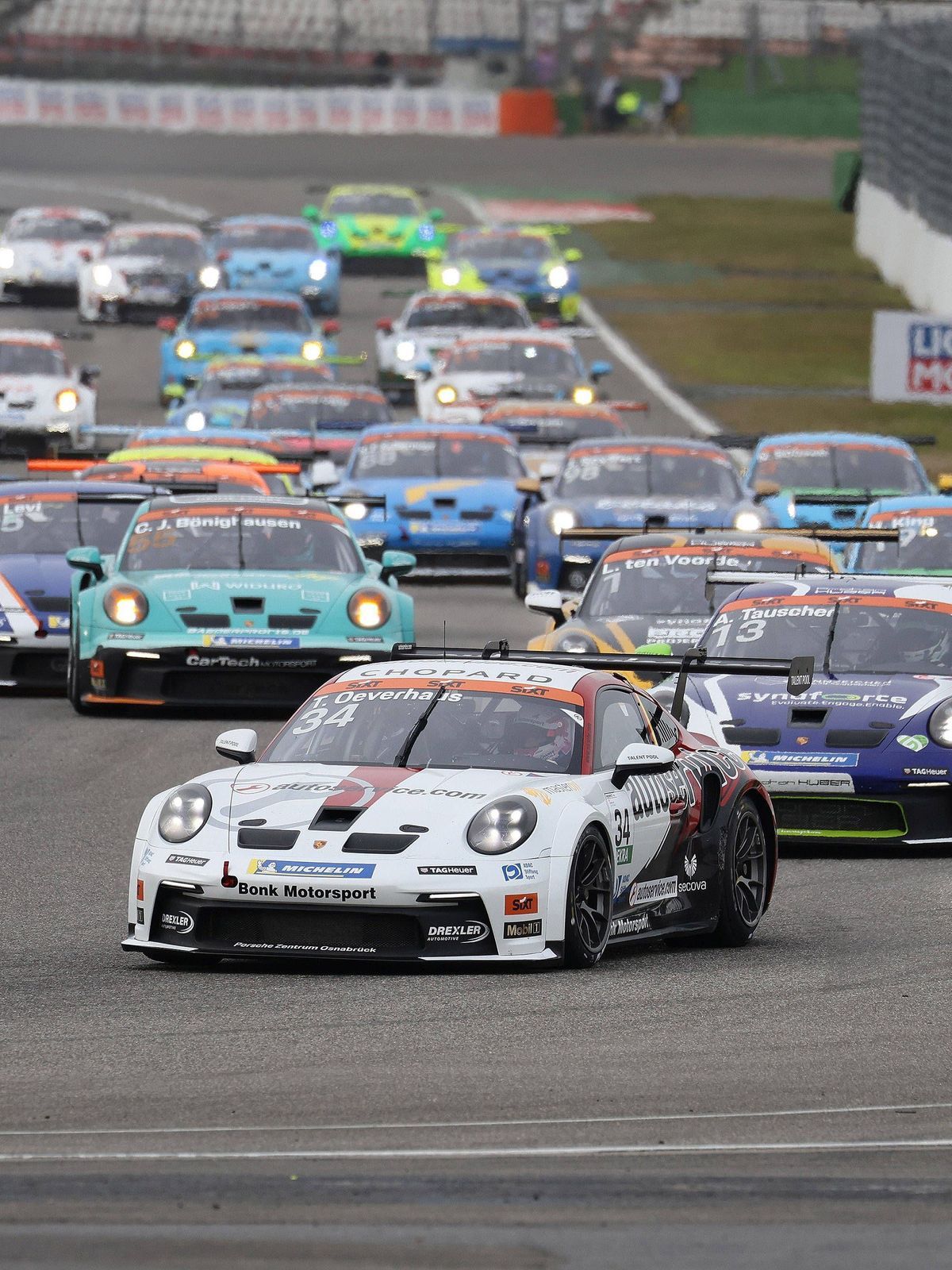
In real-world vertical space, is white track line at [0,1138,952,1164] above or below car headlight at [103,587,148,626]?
above

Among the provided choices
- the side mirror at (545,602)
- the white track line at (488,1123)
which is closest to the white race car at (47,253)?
the side mirror at (545,602)

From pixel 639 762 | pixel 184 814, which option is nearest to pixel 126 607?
pixel 184 814

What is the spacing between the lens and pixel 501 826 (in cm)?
956

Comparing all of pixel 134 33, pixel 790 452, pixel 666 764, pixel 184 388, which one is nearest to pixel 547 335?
pixel 184 388

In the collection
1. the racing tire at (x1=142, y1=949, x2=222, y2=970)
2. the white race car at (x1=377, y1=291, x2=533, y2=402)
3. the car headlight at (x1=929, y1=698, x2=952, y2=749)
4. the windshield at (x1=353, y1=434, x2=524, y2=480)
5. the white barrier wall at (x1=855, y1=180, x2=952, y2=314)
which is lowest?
the white barrier wall at (x1=855, y1=180, x2=952, y2=314)

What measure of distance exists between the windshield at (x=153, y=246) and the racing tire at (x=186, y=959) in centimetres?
3428

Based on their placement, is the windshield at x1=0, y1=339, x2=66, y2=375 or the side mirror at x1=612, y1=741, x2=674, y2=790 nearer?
the side mirror at x1=612, y1=741, x2=674, y2=790

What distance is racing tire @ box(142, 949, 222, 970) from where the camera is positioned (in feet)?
31.7

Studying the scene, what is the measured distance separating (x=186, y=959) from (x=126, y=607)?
24.4 ft

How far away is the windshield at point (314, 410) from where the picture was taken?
93.7 ft

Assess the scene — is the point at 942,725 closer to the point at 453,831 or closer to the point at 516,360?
the point at 453,831

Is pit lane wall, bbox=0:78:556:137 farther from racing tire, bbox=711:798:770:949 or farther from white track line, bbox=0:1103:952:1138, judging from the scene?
white track line, bbox=0:1103:952:1138

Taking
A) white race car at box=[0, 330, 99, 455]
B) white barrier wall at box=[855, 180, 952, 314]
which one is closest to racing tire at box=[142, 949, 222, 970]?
white race car at box=[0, 330, 99, 455]

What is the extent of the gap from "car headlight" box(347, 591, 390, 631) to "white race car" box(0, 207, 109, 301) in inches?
1126
